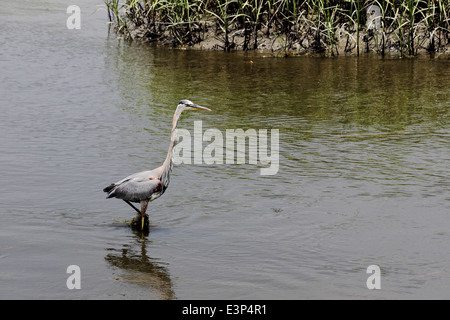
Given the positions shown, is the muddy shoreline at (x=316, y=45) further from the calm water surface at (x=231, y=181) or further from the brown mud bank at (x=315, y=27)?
the calm water surface at (x=231, y=181)

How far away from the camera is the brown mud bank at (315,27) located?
1519 cm

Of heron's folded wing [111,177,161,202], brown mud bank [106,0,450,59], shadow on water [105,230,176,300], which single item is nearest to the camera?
shadow on water [105,230,176,300]

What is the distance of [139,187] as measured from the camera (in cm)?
704

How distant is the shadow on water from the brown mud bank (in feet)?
30.7

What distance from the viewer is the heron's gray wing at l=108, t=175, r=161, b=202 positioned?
7043 mm

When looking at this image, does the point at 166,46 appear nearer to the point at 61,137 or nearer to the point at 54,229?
the point at 61,137

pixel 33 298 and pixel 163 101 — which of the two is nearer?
pixel 33 298

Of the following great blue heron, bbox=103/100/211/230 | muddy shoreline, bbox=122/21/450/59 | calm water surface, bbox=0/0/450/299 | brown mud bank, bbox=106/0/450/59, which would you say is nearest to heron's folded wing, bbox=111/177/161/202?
great blue heron, bbox=103/100/211/230

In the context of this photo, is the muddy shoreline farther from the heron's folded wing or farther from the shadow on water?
the shadow on water

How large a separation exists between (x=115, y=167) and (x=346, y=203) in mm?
2959

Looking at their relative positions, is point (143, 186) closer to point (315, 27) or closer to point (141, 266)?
point (141, 266)

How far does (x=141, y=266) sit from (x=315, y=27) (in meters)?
10.3

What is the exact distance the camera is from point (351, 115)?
11664mm
